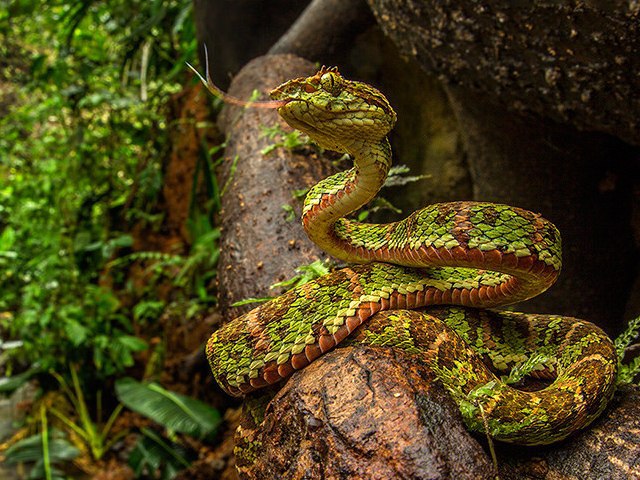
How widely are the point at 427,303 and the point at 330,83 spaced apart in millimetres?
827

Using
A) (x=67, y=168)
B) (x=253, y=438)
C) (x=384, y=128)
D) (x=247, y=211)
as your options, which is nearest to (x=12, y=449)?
(x=67, y=168)

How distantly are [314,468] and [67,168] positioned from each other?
5018mm

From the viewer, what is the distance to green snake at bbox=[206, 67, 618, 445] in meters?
1.65

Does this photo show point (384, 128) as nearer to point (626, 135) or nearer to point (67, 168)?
point (626, 135)

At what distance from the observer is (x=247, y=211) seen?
3.09 metres

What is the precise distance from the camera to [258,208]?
3.06 m

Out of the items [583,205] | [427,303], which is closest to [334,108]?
[427,303]

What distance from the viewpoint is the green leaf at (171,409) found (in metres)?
4.19

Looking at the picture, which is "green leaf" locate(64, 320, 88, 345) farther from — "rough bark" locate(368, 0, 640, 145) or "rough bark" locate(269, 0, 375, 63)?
"rough bark" locate(368, 0, 640, 145)

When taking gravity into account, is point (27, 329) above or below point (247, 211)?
below

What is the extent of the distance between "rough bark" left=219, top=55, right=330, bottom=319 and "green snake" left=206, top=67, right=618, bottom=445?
56 cm

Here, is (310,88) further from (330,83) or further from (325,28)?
(325,28)

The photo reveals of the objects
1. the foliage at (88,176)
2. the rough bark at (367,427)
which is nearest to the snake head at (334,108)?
the rough bark at (367,427)

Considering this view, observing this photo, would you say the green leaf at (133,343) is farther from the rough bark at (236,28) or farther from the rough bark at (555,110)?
the rough bark at (555,110)
